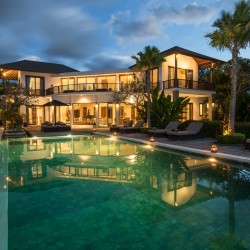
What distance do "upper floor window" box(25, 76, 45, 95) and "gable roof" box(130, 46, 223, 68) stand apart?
1717 centimetres

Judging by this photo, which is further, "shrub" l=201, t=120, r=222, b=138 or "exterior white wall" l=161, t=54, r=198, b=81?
"exterior white wall" l=161, t=54, r=198, b=81

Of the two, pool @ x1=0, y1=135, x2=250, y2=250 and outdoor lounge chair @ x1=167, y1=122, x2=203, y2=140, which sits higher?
outdoor lounge chair @ x1=167, y1=122, x2=203, y2=140

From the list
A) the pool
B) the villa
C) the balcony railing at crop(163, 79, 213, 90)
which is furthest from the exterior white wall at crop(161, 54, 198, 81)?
the pool

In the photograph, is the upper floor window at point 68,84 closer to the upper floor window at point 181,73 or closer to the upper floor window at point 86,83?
the upper floor window at point 86,83

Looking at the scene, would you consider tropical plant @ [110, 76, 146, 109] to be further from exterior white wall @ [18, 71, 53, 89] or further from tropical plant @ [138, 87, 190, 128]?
exterior white wall @ [18, 71, 53, 89]

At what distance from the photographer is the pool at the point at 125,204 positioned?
4.55 m

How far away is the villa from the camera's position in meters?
26.7

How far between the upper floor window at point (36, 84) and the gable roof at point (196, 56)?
17.2 metres

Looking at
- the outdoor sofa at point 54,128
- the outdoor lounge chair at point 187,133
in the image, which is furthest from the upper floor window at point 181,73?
the outdoor sofa at point 54,128

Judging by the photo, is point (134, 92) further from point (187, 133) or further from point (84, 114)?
point (84, 114)

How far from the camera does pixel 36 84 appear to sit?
3247 cm

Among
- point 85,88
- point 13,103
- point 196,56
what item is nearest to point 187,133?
point 196,56

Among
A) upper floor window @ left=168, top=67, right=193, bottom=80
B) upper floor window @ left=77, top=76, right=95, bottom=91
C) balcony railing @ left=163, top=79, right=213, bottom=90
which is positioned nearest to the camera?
balcony railing @ left=163, top=79, right=213, bottom=90

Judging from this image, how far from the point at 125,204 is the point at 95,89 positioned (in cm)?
2439
